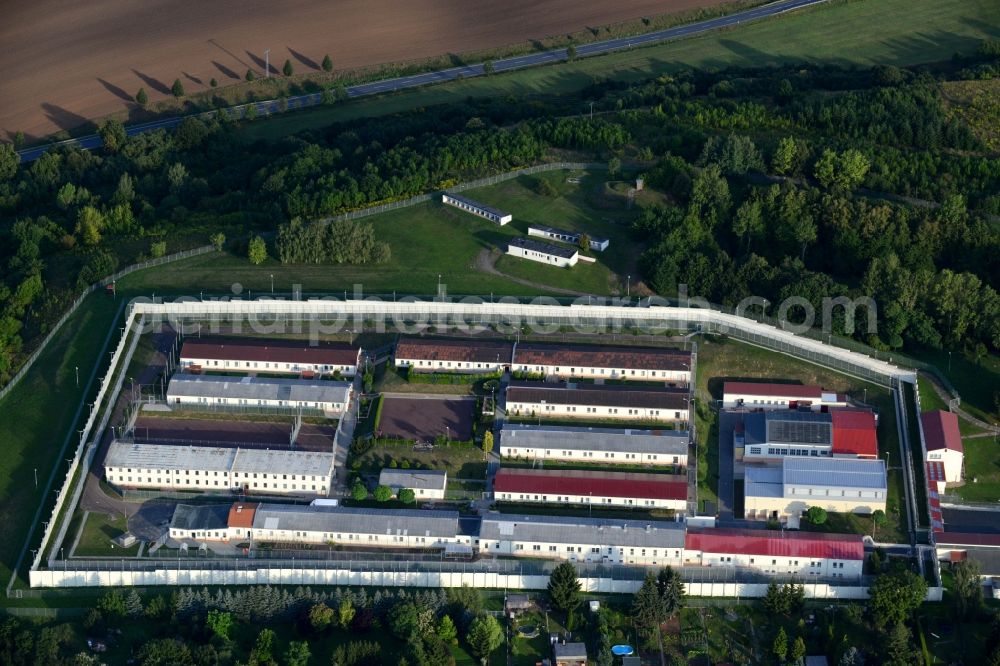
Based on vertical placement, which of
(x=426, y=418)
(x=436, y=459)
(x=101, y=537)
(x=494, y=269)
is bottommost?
(x=436, y=459)

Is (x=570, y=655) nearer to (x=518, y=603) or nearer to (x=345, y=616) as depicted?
(x=518, y=603)

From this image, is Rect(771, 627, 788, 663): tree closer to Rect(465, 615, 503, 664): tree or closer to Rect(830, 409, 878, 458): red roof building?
Rect(465, 615, 503, 664): tree

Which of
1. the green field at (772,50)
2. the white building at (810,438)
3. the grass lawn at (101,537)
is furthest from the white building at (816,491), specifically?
the green field at (772,50)

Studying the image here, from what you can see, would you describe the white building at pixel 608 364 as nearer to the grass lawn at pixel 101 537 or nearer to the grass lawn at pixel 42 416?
the grass lawn at pixel 101 537

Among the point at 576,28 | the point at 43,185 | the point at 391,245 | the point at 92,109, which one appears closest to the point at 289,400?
the point at 391,245

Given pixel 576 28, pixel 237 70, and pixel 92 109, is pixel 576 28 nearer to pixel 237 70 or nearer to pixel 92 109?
pixel 237 70

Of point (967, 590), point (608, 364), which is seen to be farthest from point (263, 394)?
point (967, 590)
